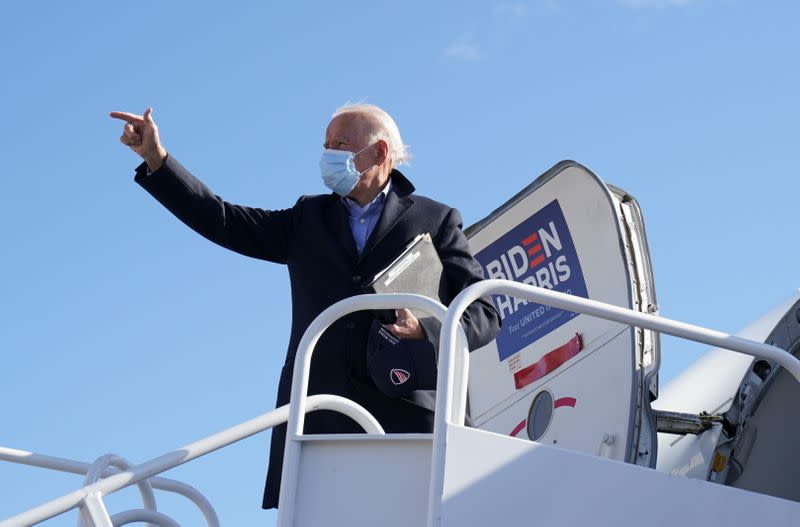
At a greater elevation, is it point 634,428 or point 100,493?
point 634,428

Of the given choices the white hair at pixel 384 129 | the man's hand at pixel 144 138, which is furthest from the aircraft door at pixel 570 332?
the man's hand at pixel 144 138

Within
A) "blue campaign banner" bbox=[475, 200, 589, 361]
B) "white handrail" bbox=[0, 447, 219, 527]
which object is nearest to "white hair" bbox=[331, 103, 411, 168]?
"white handrail" bbox=[0, 447, 219, 527]

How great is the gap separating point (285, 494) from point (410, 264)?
3.90 ft

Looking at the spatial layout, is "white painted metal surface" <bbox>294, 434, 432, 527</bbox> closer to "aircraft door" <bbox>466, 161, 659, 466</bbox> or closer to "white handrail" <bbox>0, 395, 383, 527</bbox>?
"white handrail" <bbox>0, 395, 383, 527</bbox>

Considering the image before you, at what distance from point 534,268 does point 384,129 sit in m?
2.80

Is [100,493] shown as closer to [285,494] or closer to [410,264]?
[285,494]

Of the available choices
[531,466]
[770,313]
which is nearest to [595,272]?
[770,313]

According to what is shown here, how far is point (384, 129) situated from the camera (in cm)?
579

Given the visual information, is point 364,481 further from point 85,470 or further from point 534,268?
point 534,268

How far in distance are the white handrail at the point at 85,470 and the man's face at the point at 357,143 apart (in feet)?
4.62

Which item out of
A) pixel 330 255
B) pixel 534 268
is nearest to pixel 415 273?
pixel 330 255

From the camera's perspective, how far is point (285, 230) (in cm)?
566

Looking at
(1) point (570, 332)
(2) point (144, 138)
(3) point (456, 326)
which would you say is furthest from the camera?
(1) point (570, 332)

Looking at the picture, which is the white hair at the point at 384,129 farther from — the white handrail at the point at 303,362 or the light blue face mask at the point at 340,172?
the white handrail at the point at 303,362
